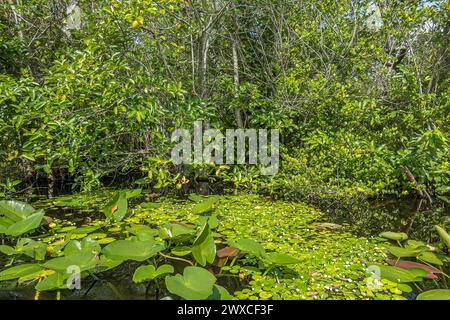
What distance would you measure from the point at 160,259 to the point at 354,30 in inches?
163

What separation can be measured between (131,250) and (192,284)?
540mm

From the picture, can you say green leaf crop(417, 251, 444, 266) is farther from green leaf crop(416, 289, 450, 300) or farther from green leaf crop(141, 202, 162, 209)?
green leaf crop(141, 202, 162, 209)

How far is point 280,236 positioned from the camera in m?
2.87

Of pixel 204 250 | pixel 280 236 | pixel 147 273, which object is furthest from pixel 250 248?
pixel 280 236

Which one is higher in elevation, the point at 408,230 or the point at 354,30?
the point at 354,30

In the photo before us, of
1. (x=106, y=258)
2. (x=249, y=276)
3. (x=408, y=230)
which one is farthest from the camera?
(x=408, y=230)

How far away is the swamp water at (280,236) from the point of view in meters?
2.03

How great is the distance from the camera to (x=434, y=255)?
7.79 ft

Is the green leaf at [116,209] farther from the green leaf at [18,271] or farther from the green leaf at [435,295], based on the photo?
the green leaf at [435,295]

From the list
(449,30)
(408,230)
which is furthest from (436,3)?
(408,230)

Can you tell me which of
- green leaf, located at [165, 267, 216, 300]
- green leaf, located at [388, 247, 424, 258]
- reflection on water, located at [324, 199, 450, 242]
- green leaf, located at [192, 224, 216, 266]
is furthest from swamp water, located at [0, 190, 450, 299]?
green leaf, located at [165, 267, 216, 300]

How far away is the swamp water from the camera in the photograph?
2.03 meters
